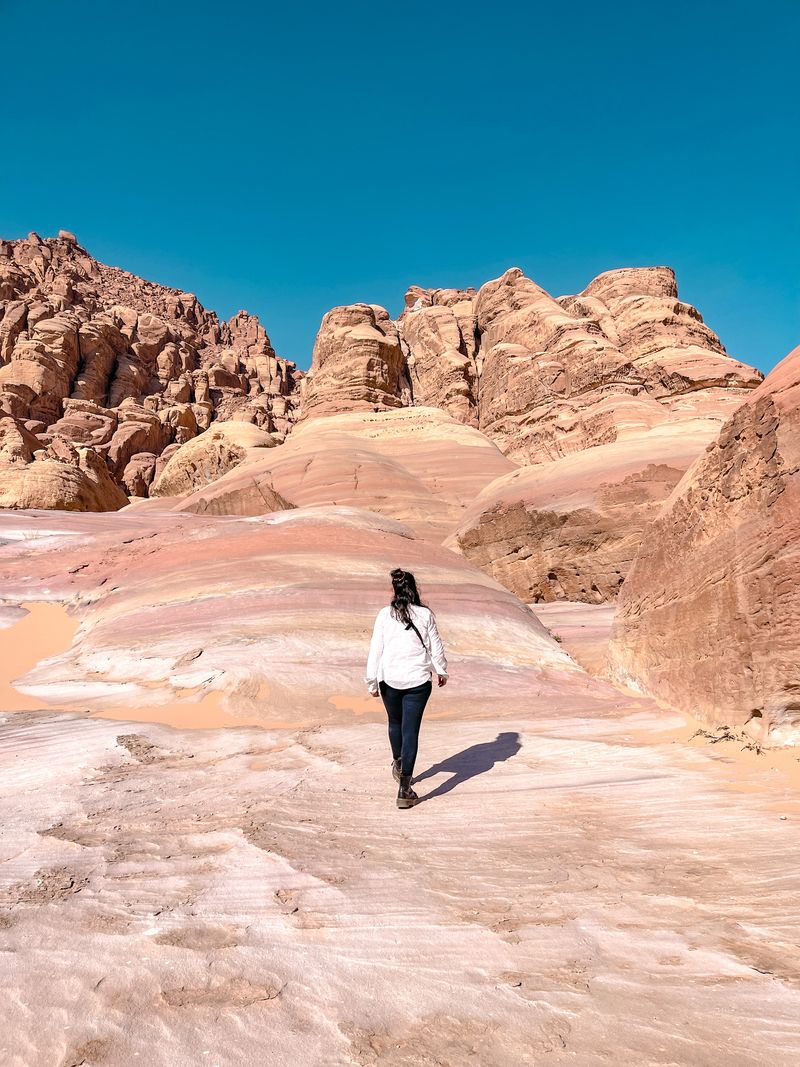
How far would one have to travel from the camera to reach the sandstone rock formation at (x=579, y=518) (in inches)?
595

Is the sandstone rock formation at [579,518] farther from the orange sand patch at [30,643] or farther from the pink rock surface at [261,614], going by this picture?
the orange sand patch at [30,643]

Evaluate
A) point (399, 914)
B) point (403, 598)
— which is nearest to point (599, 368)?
point (403, 598)

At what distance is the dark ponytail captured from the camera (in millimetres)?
4105

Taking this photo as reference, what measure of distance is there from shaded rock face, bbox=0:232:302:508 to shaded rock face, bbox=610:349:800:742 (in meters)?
28.8

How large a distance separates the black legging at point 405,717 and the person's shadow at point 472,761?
323 mm

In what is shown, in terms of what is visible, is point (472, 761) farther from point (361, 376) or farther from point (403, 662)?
point (361, 376)

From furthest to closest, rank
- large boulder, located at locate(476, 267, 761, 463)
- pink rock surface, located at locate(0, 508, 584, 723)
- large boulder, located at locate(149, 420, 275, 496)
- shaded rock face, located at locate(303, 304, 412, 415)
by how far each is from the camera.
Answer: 1. shaded rock face, located at locate(303, 304, 412, 415)
2. large boulder, located at locate(149, 420, 275, 496)
3. large boulder, located at locate(476, 267, 761, 463)
4. pink rock surface, located at locate(0, 508, 584, 723)

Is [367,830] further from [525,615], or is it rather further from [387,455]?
[387,455]

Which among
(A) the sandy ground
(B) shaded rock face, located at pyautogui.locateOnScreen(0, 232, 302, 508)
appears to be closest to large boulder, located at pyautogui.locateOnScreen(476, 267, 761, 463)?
(A) the sandy ground

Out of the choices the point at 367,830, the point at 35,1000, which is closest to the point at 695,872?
the point at 367,830

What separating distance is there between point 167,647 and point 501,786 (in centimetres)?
537

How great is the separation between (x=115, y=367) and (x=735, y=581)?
76.9 metres

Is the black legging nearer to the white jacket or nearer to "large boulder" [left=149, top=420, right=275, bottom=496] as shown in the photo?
the white jacket

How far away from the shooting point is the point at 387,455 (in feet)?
100
